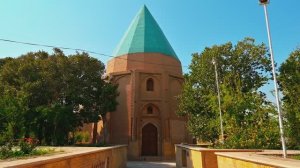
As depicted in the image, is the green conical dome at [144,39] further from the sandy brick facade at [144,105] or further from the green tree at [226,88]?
the green tree at [226,88]

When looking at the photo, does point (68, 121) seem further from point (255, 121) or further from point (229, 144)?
point (255, 121)

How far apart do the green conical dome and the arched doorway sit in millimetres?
8052

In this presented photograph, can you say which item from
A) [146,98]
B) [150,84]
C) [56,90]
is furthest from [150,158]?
[56,90]

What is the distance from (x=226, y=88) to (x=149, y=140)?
12355 millimetres

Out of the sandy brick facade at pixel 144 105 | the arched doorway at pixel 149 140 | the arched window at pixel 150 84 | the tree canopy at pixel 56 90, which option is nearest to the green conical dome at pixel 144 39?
the sandy brick facade at pixel 144 105

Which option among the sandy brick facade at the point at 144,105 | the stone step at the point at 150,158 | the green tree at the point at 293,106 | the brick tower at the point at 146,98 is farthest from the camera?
the brick tower at the point at 146,98

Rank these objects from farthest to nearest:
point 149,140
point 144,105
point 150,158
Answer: point 144,105, point 149,140, point 150,158

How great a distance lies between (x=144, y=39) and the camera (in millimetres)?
31562

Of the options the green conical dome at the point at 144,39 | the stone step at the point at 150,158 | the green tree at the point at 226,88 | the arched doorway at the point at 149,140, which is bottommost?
the stone step at the point at 150,158

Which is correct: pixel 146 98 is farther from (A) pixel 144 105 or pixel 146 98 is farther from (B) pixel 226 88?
(B) pixel 226 88

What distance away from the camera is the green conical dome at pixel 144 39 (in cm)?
3106

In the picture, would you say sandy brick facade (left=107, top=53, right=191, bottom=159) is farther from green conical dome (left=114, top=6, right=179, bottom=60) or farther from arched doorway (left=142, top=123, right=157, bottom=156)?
green conical dome (left=114, top=6, right=179, bottom=60)

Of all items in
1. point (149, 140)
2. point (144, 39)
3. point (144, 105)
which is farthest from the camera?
point (144, 39)

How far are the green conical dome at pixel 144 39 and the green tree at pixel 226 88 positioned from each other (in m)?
7.55
